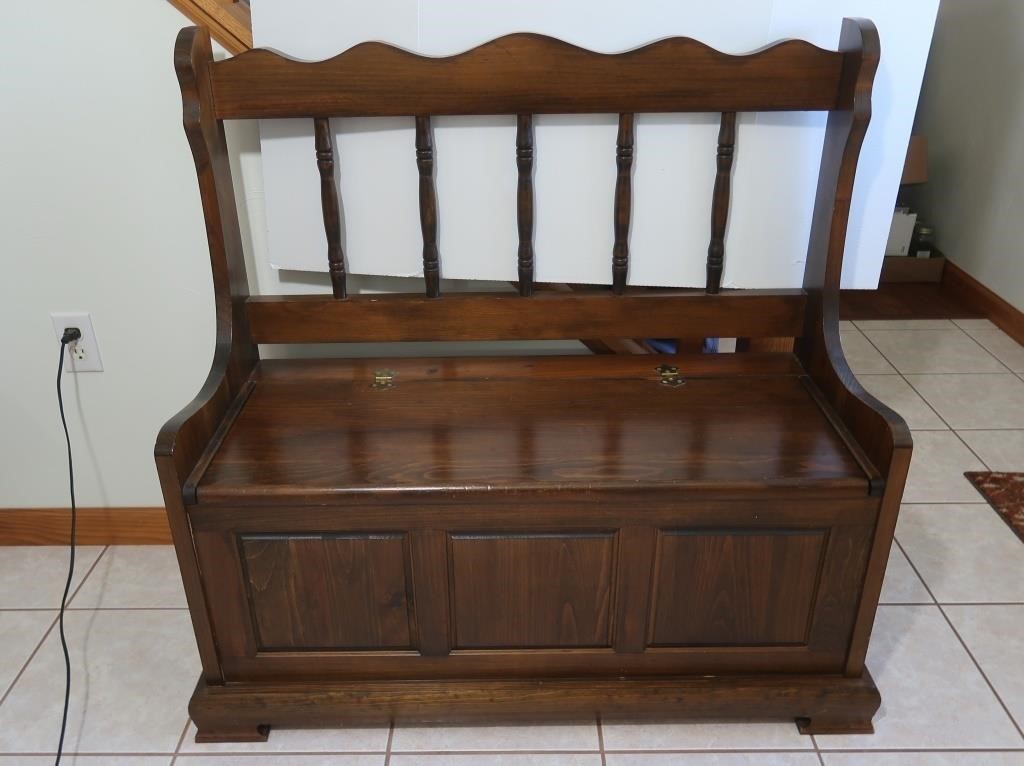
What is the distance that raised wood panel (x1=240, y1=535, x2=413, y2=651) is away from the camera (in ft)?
4.00

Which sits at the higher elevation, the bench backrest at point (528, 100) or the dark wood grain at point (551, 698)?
the bench backrest at point (528, 100)

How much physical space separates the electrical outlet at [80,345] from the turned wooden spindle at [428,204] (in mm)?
665

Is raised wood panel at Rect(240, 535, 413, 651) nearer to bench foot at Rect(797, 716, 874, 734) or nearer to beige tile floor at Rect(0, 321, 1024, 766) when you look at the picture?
beige tile floor at Rect(0, 321, 1024, 766)

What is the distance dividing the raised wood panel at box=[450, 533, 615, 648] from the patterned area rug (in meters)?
1.07

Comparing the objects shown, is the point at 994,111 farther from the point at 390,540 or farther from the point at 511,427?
the point at 390,540

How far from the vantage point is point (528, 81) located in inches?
50.2

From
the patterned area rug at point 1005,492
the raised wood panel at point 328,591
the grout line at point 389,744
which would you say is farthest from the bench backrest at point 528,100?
the patterned area rug at point 1005,492

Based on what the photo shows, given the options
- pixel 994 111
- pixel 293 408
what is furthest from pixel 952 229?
pixel 293 408

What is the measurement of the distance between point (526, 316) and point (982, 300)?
2071 mm

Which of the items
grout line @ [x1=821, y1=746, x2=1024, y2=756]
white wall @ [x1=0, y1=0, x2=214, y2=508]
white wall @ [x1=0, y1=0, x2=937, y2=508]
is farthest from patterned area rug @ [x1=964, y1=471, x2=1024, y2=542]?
white wall @ [x1=0, y1=0, x2=214, y2=508]

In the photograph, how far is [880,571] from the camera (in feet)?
4.04

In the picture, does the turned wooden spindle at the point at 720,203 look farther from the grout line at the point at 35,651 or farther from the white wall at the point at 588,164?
the grout line at the point at 35,651

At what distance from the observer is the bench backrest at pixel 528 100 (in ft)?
4.12

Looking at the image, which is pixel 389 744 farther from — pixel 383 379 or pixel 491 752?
pixel 383 379
